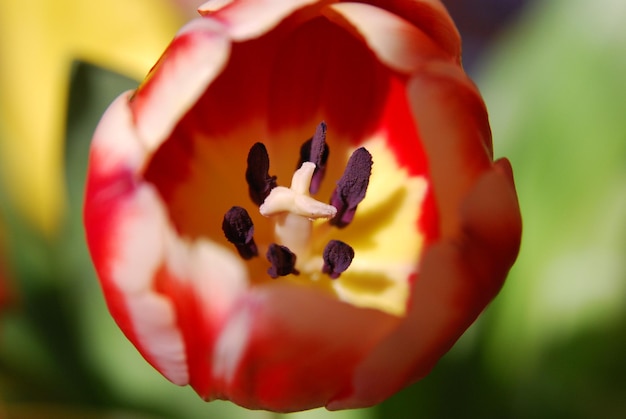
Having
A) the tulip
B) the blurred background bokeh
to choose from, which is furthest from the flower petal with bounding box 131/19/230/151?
the blurred background bokeh

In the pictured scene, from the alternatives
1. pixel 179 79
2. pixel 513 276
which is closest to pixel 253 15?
pixel 179 79

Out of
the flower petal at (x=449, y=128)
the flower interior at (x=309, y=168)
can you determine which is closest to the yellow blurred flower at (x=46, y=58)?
the flower interior at (x=309, y=168)

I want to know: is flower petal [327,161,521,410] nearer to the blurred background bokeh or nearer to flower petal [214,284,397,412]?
flower petal [214,284,397,412]

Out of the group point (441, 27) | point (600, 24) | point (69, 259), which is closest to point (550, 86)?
point (600, 24)

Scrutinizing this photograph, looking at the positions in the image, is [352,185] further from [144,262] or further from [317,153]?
[144,262]

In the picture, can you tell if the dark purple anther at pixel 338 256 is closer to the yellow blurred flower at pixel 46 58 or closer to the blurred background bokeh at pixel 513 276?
the blurred background bokeh at pixel 513 276

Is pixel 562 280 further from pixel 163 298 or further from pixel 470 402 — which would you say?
pixel 163 298
